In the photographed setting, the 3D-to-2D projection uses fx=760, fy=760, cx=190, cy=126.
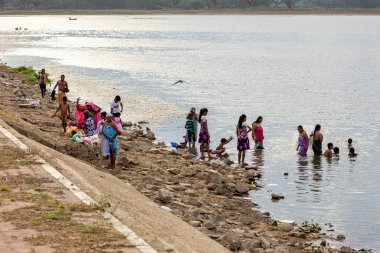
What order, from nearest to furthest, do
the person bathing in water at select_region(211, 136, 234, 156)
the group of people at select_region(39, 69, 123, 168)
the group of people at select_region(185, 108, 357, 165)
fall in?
the group of people at select_region(39, 69, 123, 168) → the group of people at select_region(185, 108, 357, 165) → the person bathing in water at select_region(211, 136, 234, 156)

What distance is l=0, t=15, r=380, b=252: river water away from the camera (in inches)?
792

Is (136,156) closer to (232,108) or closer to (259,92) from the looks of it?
(232,108)

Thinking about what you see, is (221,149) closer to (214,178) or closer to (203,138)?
(203,138)

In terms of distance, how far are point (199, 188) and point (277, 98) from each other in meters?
26.0

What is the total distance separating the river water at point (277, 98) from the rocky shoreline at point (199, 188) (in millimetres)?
929

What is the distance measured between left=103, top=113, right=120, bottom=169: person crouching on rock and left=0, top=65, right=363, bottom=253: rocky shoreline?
0.38m

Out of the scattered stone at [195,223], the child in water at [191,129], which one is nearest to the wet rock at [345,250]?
the scattered stone at [195,223]

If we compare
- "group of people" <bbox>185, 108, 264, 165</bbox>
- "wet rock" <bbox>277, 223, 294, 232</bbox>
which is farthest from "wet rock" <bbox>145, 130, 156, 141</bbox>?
"wet rock" <bbox>277, 223, 294, 232</bbox>

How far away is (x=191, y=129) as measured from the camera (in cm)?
2527

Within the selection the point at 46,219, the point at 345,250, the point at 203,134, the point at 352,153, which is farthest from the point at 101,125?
the point at 352,153

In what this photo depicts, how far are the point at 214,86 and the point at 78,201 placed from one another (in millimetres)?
39348

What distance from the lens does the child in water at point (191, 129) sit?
81.2 feet

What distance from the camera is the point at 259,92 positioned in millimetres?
47625

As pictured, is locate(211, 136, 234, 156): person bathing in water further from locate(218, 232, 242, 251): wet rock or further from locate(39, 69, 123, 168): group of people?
locate(218, 232, 242, 251): wet rock
